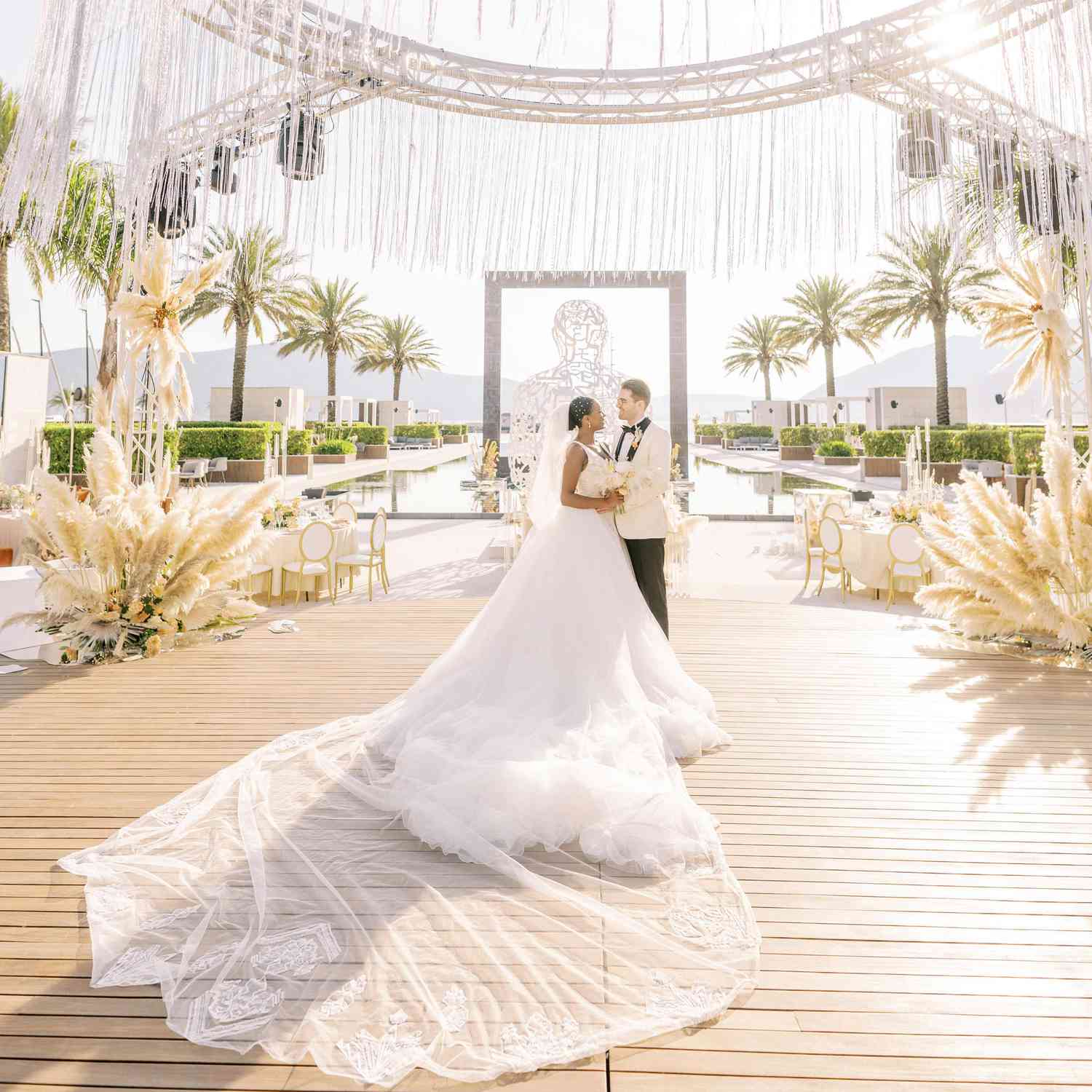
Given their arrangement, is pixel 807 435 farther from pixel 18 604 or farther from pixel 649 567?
pixel 18 604

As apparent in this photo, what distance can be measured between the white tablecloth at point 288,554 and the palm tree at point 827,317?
30.3m

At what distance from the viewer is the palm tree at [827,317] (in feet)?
109

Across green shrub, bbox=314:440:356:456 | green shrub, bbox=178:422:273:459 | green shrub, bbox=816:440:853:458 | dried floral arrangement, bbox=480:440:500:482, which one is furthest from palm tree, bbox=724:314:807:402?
dried floral arrangement, bbox=480:440:500:482

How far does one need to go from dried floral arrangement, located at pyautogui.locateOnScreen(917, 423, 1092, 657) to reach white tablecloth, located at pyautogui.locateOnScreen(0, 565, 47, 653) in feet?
23.0

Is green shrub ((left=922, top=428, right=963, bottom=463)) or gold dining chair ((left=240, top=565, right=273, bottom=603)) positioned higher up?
green shrub ((left=922, top=428, right=963, bottom=463))

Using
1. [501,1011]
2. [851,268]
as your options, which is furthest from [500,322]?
[501,1011]

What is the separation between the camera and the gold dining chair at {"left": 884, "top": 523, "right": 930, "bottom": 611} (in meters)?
7.80

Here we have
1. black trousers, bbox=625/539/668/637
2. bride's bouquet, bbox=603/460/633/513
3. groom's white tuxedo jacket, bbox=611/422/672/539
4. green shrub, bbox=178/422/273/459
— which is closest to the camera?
bride's bouquet, bbox=603/460/633/513

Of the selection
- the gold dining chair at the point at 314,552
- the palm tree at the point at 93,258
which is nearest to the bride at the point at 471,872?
the gold dining chair at the point at 314,552

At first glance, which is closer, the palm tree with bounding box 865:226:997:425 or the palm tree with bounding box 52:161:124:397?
the palm tree with bounding box 52:161:124:397

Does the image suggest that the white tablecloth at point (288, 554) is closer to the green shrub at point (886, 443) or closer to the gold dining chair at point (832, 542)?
the gold dining chair at point (832, 542)

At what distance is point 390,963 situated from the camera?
190 cm

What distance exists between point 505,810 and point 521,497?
7.63 metres

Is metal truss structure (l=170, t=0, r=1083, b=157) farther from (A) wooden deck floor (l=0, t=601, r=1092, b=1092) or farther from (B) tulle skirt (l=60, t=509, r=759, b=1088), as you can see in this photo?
(A) wooden deck floor (l=0, t=601, r=1092, b=1092)
